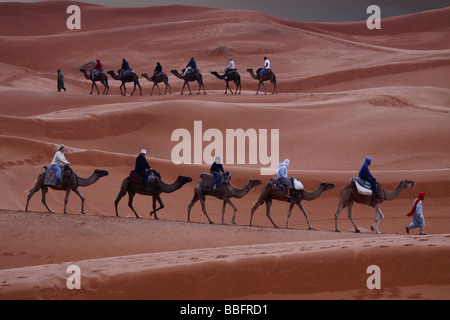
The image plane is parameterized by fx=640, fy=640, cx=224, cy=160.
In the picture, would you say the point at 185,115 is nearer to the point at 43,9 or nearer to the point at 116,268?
the point at 116,268

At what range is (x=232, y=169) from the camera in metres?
21.9

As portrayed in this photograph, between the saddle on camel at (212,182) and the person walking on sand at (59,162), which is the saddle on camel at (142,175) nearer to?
the saddle on camel at (212,182)

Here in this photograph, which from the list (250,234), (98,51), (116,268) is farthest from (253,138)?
(98,51)

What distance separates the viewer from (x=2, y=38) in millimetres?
65250

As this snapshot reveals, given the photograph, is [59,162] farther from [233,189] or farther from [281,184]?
[281,184]

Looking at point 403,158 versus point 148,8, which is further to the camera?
point 148,8

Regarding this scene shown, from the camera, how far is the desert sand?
9531mm

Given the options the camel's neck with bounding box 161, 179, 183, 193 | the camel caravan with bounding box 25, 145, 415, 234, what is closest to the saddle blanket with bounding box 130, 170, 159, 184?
the camel caravan with bounding box 25, 145, 415, 234

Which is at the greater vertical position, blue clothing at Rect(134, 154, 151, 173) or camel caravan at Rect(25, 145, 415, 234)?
blue clothing at Rect(134, 154, 151, 173)

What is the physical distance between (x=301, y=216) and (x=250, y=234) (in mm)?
4969

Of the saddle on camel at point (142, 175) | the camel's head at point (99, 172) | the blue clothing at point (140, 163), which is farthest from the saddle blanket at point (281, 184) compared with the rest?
the camel's head at point (99, 172)

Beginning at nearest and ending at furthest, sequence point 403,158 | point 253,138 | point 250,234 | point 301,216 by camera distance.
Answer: point 250,234 < point 301,216 < point 403,158 < point 253,138

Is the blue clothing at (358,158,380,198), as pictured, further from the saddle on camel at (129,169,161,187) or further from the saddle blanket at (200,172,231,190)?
the saddle on camel at (129,169,161,187)

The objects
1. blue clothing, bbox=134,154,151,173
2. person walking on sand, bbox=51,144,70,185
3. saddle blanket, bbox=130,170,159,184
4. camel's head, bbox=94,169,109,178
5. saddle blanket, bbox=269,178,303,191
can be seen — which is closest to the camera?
person walking on sand, bbox=51,144,70,185
